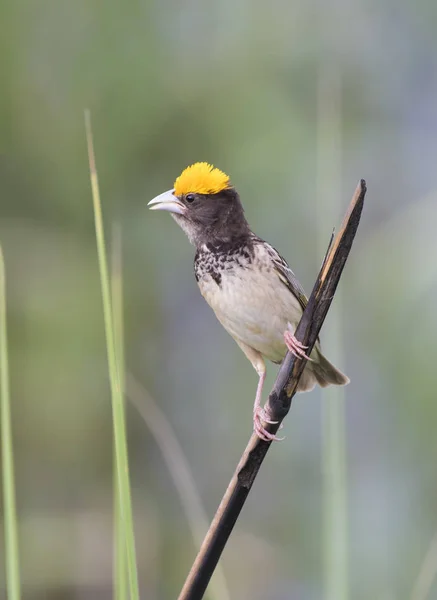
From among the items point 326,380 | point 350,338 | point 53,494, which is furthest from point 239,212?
point 53,494

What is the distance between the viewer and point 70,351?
6.02 metres

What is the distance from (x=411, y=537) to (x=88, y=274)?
2.64 meters

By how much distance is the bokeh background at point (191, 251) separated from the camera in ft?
18.6

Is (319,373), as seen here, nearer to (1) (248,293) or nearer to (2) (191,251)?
(1) (248,293)

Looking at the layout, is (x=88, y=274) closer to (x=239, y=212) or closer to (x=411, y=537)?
(x=411, y=537)

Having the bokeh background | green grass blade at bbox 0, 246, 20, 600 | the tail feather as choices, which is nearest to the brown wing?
the tail feather

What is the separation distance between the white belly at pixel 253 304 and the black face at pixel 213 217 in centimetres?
12

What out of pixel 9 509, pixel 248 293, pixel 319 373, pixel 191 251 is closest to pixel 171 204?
pixel 248 293

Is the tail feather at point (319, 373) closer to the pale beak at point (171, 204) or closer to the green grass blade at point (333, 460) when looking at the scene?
the pale beak at point (171, 204)

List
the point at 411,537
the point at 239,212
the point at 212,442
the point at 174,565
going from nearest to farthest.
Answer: the point at 239,212
the point at 411,537
the point at 174,565
the point at 212,442

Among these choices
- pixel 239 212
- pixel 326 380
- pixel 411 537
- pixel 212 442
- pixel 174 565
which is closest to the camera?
pixel 239 212

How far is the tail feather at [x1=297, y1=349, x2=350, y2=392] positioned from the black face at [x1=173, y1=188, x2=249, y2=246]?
1.82 feet

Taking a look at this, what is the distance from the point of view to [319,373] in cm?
326

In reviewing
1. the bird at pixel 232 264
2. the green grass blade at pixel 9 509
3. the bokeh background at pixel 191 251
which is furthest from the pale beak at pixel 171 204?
the bokeh background at pixel 191 251
